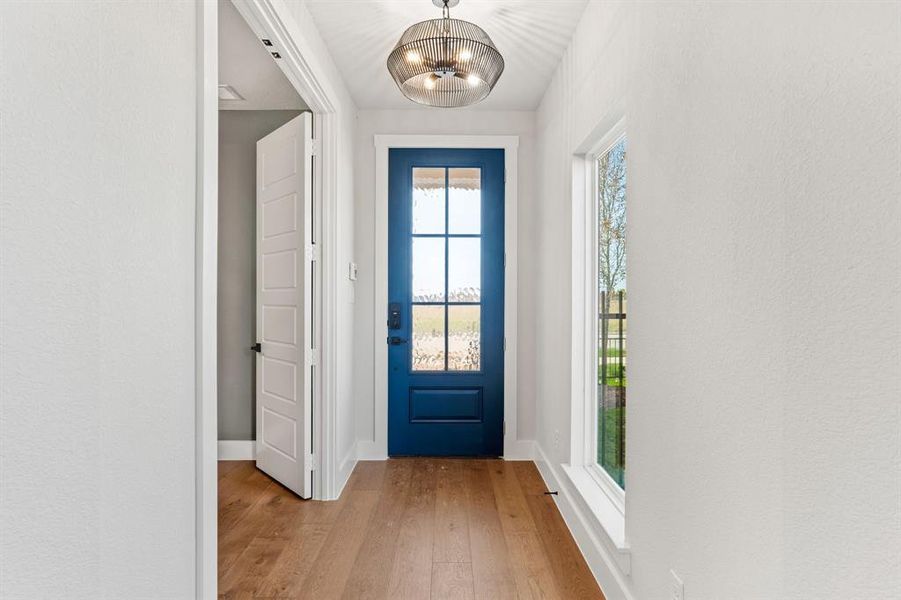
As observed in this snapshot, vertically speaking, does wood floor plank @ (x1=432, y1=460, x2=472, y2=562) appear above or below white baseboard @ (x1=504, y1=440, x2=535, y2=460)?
below

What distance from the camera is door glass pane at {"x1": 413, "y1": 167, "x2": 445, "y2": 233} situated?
3.85 m

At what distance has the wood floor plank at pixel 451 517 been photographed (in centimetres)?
239

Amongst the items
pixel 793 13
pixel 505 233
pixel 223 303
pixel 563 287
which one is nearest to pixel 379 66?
pixel 505 233

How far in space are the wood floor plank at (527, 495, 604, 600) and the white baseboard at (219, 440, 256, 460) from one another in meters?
2.02

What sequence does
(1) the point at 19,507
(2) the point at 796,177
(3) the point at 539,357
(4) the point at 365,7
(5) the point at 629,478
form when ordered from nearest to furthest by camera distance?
(1) the point at 19,507
(2) the point at 796,177
(5) the point at 629,478
(4) the point at 365,7
(3) the point at 539,357

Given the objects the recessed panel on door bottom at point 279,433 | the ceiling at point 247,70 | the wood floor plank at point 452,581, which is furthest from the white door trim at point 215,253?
the wood floor plank at point 452,581

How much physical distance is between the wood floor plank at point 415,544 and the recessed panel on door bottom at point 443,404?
48 centimetres

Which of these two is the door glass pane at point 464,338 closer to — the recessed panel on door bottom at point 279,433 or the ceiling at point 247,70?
the recessed panel on door bottom at point 279,433

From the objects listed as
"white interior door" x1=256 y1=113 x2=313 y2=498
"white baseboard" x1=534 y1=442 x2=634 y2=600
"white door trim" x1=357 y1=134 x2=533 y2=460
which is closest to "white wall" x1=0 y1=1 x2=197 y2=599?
"white baseboard" x1=534 y1=442 x2=634 y2=600

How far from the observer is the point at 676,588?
1.47 m

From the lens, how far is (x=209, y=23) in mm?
1454

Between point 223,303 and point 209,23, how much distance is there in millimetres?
2629

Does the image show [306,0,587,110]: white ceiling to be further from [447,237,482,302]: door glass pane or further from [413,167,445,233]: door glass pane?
[447,237,482,302]: door glass pane

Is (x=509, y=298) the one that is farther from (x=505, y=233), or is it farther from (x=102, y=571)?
(x=102, y=571)
